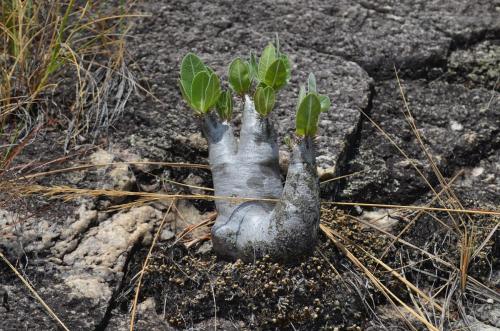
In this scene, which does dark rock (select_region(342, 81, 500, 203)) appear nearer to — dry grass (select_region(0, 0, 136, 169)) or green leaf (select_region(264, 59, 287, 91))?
green leaf (select_region(264, 59, 287, 91))

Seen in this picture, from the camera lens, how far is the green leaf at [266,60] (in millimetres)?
2031

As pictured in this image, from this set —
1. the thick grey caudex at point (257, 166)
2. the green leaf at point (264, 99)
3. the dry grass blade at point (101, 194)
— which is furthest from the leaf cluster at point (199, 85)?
the dry grass blade at point (101, 194)

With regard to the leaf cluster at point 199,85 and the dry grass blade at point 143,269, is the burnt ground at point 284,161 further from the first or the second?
the leaf cluster at point 199,85

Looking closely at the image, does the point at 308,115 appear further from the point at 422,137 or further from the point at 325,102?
the point at 422,137

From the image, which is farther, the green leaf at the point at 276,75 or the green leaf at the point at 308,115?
the green leaf at the point at 276,75

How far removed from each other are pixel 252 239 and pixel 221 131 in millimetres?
329

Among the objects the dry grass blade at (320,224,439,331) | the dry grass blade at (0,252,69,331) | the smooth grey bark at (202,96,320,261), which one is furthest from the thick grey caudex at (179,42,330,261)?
the dry grass blade at (0,252,69,331)

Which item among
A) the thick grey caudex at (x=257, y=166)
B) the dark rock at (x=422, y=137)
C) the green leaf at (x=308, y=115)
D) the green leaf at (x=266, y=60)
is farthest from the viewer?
the dark rock at (x=422, y=137)

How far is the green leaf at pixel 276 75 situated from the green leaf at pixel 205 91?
5.3 inches

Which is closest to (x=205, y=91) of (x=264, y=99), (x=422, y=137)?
(x=264, y=99)

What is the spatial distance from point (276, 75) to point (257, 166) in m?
0.25

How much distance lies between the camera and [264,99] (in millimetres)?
1933

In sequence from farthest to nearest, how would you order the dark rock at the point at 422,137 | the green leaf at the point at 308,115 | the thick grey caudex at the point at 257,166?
1. the dark rock at the point at 422,137
2. the thick grey caudex at the point at 257,166
3. the green leaf at the point at 308,115

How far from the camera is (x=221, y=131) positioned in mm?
2090
